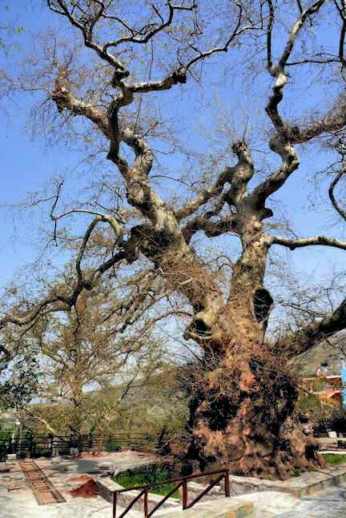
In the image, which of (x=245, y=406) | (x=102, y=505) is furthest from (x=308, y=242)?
(x=102, y=505)

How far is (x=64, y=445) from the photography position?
945 inches

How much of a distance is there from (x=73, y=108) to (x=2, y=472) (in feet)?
40.9

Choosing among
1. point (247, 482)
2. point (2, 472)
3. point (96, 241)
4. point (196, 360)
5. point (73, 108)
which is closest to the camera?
point (247, 482)

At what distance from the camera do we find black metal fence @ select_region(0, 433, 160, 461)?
74.6 feet

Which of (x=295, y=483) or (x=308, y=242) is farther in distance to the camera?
(x=308, y=242)

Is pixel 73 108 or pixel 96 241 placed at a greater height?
pixel 73 108

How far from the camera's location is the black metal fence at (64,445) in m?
22.7

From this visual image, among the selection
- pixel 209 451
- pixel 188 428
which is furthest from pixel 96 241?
pixel 209 451

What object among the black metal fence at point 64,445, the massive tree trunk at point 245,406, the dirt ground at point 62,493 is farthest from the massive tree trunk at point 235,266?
the black metal fence at point 64,445

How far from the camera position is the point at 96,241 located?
15.7m

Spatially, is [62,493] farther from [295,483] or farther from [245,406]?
[295,483]

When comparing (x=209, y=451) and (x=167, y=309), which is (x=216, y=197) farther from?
(x=209, y=451)

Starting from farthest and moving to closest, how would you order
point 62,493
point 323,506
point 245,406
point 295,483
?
point 62,493
point 245,406
point 295,483
point 323,506

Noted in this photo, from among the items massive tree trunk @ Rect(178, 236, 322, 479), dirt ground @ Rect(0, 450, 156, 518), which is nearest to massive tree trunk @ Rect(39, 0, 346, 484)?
massive tree trunk @ Rect(178, 236, 322, 479)
